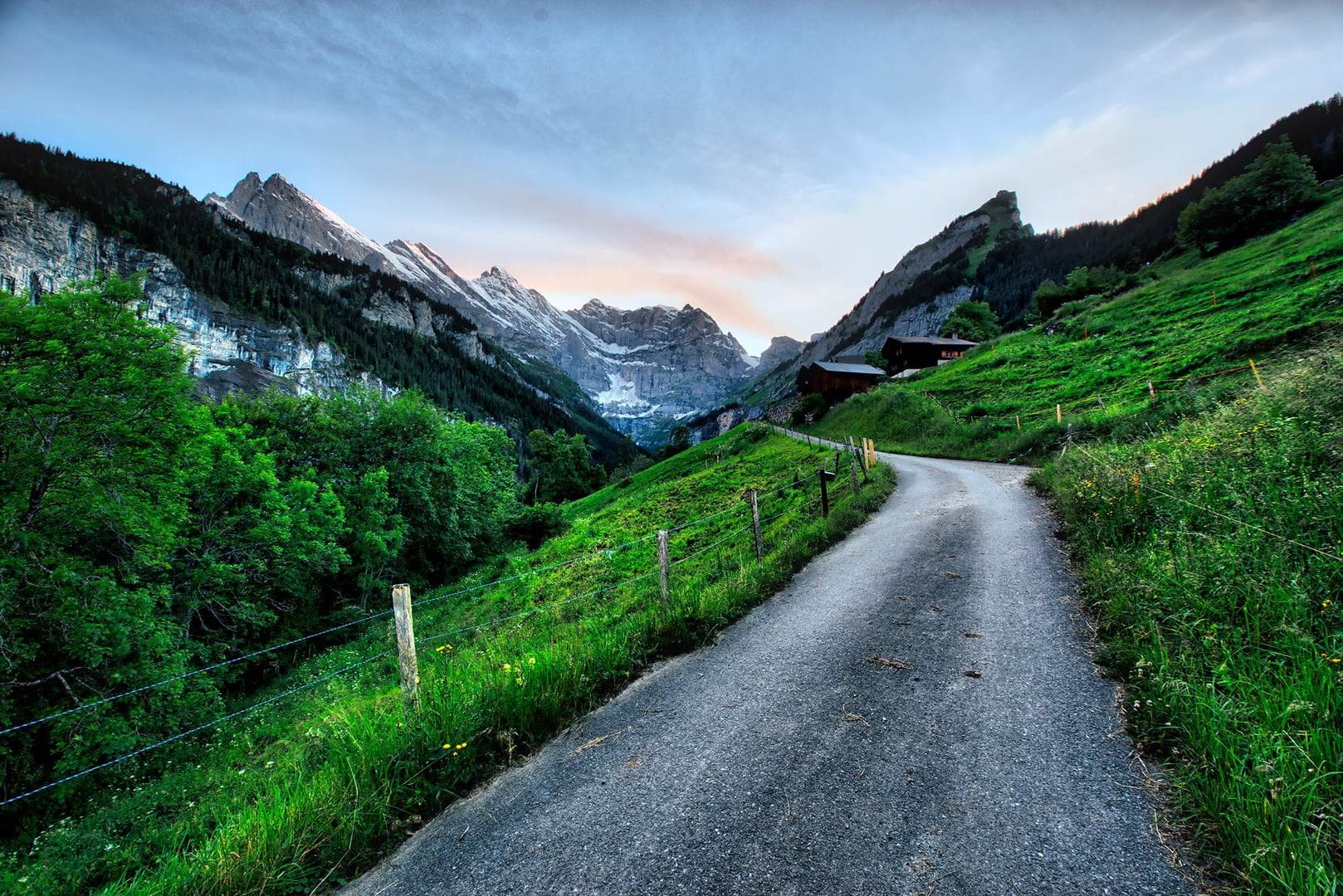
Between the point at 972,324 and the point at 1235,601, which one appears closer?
the point at 1235,601

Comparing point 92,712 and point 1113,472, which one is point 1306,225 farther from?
point 92,712

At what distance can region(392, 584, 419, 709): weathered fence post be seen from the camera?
5613 millimetres

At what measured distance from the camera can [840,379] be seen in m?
71.0

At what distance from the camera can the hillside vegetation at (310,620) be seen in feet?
15.3

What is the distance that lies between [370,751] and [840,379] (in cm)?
7312

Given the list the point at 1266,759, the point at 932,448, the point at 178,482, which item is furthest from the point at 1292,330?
the point at 178,482

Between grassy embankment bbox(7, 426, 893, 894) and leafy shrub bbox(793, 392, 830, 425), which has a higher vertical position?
leafy shrub bbox(793, 392, 830, 425)

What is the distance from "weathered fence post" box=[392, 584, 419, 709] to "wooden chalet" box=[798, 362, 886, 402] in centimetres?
6802

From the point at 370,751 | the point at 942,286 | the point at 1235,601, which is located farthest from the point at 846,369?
the point at 942,286

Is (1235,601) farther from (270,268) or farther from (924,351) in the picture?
(270,268)

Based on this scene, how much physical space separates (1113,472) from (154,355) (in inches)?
1185

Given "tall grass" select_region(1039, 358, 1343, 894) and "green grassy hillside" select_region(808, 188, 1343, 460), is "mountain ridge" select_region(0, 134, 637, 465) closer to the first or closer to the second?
"green grassy hillside" select_region(808, 188, 1343, 460)

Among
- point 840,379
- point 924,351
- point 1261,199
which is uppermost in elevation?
point 1261,199

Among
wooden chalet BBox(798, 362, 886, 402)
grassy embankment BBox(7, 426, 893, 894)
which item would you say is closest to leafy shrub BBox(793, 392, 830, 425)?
wooden chalet BBox(798, 362, 886, 402)
